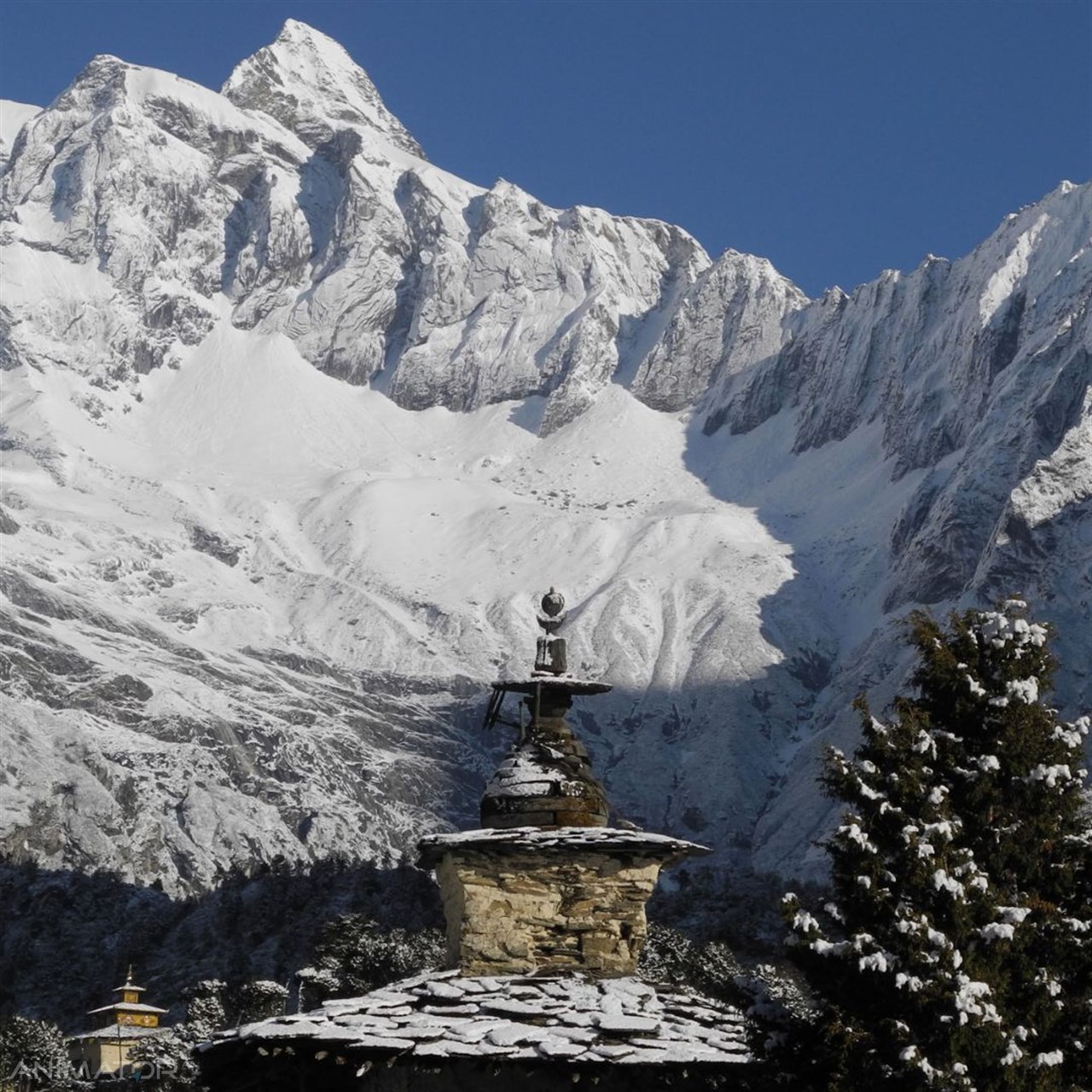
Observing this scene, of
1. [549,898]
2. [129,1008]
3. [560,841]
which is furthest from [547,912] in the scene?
[129,1008]

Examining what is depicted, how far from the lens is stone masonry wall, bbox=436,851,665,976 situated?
2330 cm

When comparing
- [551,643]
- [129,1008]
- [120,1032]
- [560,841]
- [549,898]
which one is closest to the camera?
[560,841]

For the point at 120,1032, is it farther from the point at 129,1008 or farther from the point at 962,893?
the point at 962,893

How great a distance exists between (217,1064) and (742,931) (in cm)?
11218

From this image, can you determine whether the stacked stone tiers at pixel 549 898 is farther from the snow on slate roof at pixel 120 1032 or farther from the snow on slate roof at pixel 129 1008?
the snow on slate roof at pixel 129 1008

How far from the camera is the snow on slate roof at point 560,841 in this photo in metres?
23.4

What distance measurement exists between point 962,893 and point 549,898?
5396 millimetres

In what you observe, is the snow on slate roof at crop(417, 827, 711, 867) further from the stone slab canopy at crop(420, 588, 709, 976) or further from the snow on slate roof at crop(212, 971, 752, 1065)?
the snow on slate roof at crop(212, 971, 752, 1065)

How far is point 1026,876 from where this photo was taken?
20719 mm

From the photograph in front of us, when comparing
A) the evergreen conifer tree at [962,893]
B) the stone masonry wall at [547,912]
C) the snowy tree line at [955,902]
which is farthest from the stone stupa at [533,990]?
the evergreen conifer tree at [962,893]

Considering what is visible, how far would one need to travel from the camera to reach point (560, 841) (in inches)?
918

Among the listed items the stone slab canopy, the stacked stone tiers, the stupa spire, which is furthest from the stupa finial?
the stacked stone tiers

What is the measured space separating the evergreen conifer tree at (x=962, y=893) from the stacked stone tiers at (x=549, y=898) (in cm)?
322

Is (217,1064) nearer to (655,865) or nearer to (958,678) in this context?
(655,865)
